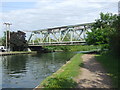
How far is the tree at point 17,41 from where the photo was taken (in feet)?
299

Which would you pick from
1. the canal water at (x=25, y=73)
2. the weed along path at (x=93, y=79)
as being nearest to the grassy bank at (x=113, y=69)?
the weed along path at (x=93, y=79)

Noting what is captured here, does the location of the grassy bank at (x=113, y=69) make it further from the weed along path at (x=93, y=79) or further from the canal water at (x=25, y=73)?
the canal water at (x=25, y=73)

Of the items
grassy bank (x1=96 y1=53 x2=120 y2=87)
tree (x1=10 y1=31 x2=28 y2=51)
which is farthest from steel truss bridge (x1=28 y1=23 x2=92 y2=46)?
grassy bank (x1=96 y1=53 x2=120 y2=87)

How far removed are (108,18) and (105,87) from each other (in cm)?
3623

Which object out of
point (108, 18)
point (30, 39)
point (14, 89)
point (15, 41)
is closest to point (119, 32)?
point (14, 89)

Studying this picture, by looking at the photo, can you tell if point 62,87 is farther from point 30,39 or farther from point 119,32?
point 30,39

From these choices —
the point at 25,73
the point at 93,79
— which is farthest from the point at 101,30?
the point at 93,79

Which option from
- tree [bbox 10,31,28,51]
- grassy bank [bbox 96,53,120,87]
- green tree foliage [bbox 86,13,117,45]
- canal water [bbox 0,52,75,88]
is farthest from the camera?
tree [bbox 10,31,28,51]

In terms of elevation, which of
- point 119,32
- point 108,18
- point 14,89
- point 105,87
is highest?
point 108,18

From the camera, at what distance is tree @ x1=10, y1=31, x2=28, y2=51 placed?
91125 millimetres

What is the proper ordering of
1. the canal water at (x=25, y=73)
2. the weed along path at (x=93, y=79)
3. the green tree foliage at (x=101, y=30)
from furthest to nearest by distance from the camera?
the green tree foliage at (x=101, y=30) < the canal water at (x=25, y=73) < the weed along path at (x=93, y=79)

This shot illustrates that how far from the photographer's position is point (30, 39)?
129 m

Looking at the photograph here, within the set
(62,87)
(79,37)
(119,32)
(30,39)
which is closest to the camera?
(62,87)

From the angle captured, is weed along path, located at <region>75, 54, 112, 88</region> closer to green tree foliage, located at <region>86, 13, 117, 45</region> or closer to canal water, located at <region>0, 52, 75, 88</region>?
canal water, located at <region>0, 52, 75, 88</region>
